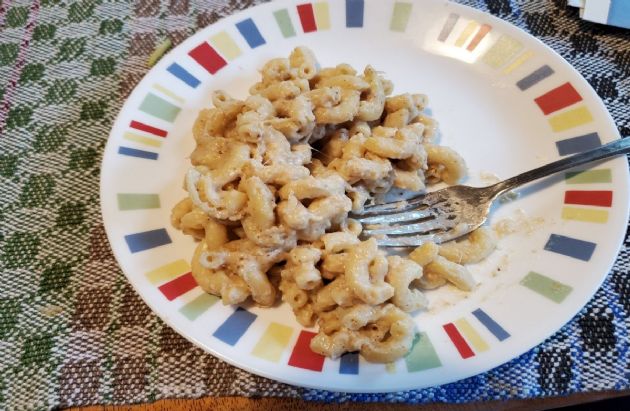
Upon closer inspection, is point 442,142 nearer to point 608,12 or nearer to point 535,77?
point 535,77

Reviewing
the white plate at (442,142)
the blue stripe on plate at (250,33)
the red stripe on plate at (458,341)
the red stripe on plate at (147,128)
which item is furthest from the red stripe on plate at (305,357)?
the blue stripe on plate at (250,33)

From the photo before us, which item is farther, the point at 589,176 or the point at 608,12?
the point at 608,12

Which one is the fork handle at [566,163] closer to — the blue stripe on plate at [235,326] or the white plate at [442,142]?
the white plate at [442,142]

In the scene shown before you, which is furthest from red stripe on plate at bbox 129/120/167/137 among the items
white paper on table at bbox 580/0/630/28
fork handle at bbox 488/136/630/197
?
white paper on table at bbox 580/0/630/28

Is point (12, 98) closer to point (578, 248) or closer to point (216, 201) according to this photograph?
point (216, 201)

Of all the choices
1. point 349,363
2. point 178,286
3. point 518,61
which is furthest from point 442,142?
point 178,286

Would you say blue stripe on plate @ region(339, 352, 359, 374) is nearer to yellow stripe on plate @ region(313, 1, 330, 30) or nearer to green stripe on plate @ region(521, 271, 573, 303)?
green stripe on plate @ region(521, 271, 573, 303)
